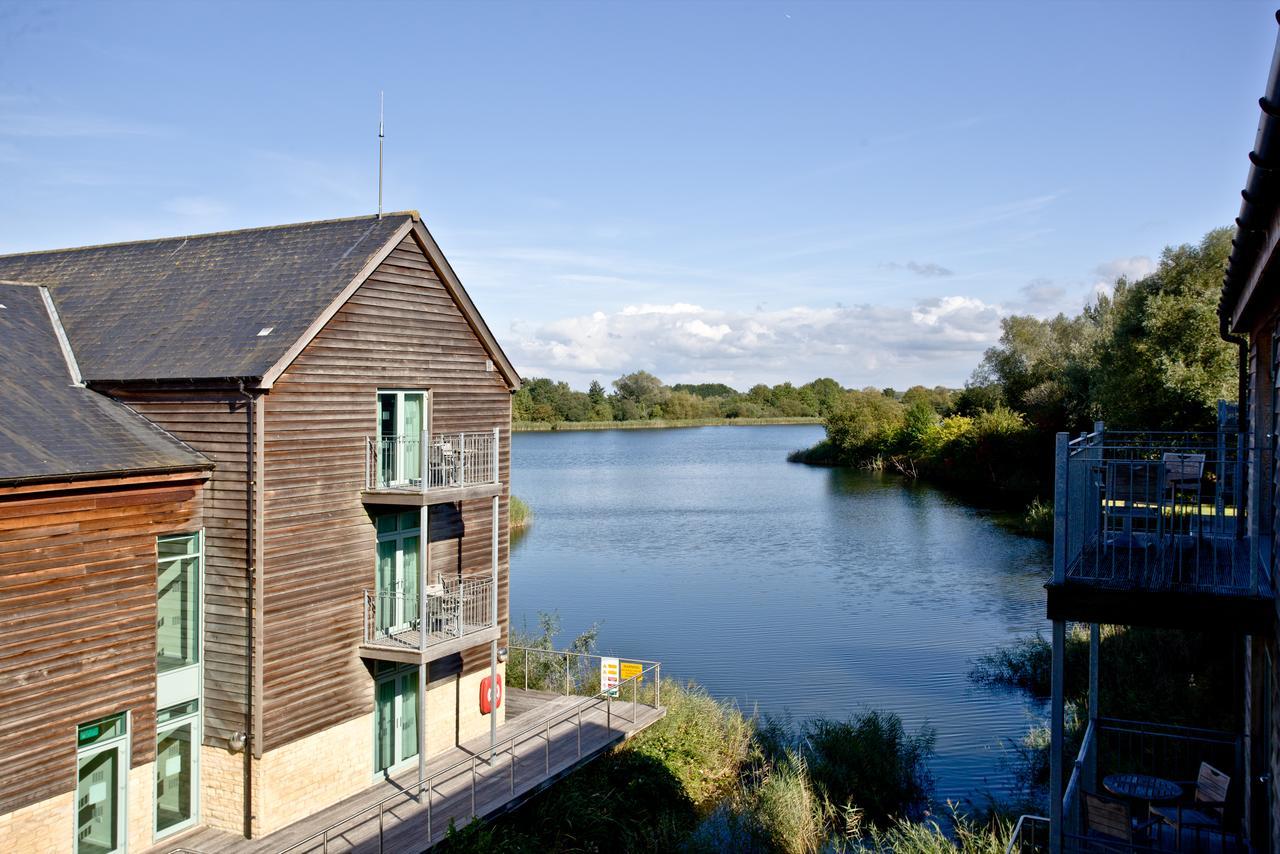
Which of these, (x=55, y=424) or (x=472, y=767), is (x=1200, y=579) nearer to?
(x=472, y=767)

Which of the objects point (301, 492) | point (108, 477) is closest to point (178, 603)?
point (301, 492)

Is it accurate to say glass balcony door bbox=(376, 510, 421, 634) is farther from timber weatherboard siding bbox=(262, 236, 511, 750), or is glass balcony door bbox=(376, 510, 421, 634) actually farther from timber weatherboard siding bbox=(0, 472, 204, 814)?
timber weatherboard siding bbox=(0, 472, 204, 814)

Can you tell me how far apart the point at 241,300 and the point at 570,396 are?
4142 inches

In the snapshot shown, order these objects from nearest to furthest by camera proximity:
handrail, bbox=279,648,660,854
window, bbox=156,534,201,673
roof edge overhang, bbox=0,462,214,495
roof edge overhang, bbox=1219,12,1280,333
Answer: roof edge overhang, bbox=1219,12,1280,333, roof edge overhang, bbox=0,462,214,495, handrail, bbox=279,648,660,854, window, bbox=156,534,201,673

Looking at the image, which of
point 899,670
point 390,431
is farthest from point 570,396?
point 390,431

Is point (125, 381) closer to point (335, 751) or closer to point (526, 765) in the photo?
point (335, 751)

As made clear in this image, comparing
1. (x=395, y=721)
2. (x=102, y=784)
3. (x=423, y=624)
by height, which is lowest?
(x=395, y=721)

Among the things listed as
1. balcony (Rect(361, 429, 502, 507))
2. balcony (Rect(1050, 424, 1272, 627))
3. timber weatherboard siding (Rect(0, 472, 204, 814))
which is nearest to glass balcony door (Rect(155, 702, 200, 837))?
timber weatherboard siding (Rect(0, 472, 204, 814))

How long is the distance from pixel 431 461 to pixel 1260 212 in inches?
393

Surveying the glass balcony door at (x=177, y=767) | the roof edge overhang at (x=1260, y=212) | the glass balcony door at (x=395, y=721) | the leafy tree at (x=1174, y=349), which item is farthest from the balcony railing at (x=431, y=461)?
the leafy tree at (x=1174, y=349)

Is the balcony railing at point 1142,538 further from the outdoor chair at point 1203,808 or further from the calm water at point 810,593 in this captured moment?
the calm water at point 810,593

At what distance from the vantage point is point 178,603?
11.3 meters

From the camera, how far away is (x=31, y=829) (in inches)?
368

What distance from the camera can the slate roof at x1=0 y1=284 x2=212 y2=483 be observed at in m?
9.62
